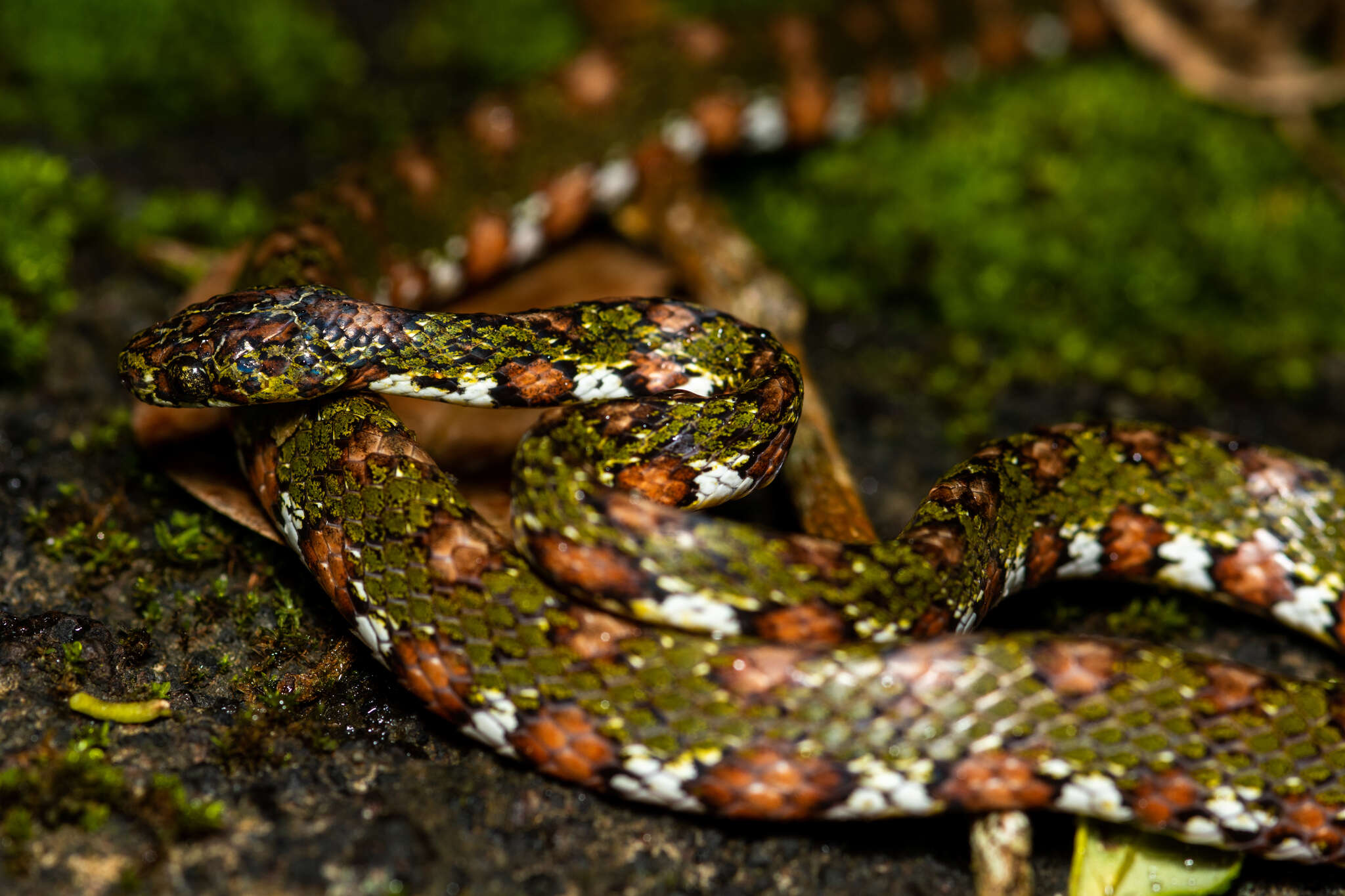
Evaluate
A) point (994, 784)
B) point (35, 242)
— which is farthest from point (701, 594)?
point (35, 242)

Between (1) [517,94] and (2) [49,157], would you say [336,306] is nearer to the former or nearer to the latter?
(1) [517,94]

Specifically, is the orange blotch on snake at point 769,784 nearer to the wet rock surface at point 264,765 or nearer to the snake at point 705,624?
the snake at point 705,624

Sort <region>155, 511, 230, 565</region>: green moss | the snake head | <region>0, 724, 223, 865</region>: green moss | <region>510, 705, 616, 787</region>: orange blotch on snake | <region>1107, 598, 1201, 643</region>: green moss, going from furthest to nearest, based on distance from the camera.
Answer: <region>1107, 598, 1201, 643</region>: green moss < <region>155, 511, 230, 565</region>: green moss < the snake head < <region>510, 705, 616, 787</region>: orange blotch on snake < <region>0, 724, 223, 865</region>: green moss

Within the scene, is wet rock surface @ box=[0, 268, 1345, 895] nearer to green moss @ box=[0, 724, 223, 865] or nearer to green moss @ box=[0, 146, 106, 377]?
green moss @ box=[0, 724, 223, 865]

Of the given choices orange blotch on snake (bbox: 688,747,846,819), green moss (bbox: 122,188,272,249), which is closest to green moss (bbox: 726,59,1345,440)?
orange blotch on snake (bbox: 688,747,846,819)

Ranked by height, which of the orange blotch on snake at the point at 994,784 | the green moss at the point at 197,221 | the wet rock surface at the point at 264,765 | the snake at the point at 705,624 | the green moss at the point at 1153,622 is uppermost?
the green moss at the point at 197,221

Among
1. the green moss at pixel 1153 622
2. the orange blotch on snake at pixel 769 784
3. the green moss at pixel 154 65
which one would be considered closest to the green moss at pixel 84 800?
the orange blotch on snake at pixel 769 784

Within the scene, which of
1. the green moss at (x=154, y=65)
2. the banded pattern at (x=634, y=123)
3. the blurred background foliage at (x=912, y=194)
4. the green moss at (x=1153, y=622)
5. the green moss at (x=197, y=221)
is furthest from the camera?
the green moss at (x=154, y=65)

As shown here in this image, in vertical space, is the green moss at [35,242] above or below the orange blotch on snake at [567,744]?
above
